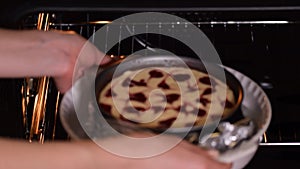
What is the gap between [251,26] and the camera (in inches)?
55.6

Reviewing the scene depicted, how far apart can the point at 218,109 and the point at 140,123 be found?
13 cm

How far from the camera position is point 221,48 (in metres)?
1.35

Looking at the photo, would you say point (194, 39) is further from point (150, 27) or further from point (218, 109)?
point (218, 109)

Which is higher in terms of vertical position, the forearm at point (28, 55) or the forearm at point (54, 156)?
the forearm at point (28, 55)

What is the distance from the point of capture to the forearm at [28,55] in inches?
37.9

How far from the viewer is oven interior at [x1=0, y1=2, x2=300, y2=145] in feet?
3.08

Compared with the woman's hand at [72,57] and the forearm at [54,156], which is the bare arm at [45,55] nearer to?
the woman's hand at [72,57]

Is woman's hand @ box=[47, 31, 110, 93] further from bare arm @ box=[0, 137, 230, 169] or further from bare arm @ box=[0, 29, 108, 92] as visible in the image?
bare arm @ box=[0, 137, 230, 169]

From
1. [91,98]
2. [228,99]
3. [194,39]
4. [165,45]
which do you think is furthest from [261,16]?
[91,98]

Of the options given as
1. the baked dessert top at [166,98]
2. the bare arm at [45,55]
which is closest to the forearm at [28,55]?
the bare arm at [45,55]

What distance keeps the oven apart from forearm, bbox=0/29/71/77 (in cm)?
2

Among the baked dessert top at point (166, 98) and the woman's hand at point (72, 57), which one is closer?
the baked dessert top at point (166, 98)

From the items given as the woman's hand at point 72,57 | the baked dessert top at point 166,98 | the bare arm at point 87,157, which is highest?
the woman's hand at point 72,57

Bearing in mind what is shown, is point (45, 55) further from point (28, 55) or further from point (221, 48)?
point (221, 48)
